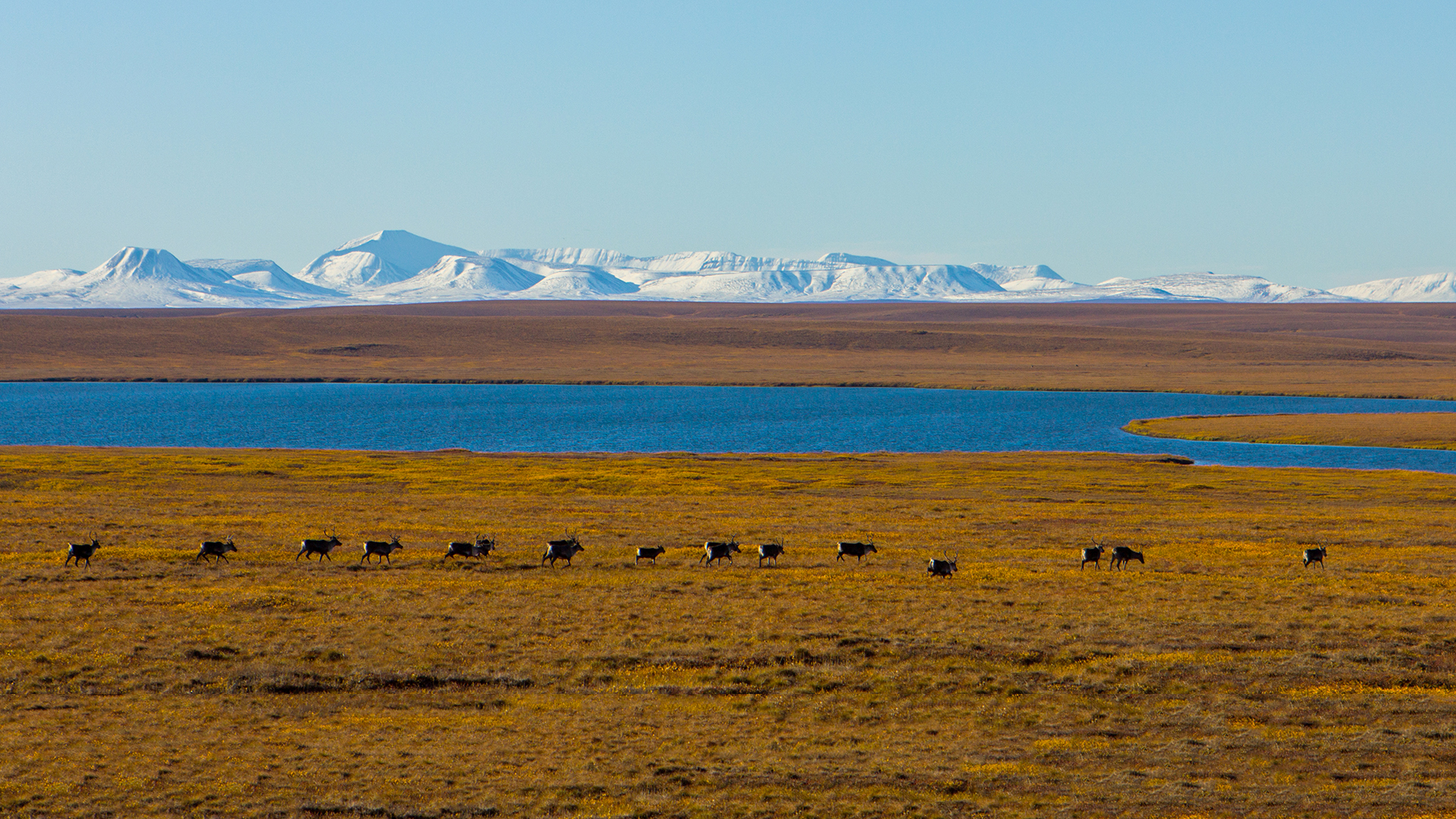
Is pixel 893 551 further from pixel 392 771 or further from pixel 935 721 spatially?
pixel 392 771

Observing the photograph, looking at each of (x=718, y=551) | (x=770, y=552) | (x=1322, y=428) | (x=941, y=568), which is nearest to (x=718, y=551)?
(x=718, y=551)

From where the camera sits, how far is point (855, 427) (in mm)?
105375

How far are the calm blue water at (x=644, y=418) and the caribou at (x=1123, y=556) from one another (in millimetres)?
48016

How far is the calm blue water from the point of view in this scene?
90.1 meters

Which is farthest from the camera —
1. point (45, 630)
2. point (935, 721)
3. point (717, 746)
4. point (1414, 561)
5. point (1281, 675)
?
point (1414, 561)

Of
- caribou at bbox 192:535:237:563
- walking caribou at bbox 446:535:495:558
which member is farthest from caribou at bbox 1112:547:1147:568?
caribou at bbox 192:535:237:563

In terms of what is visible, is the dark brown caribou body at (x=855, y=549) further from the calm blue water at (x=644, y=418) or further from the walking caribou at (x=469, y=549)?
the calm blue water at (x=644, y=418)

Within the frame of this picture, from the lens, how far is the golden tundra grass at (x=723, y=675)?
55.2 feet

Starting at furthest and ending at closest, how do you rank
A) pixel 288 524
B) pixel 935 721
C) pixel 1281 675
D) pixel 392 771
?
pixel 288 524
pixel 1281 675
pixel 935 721
pixel 392 771

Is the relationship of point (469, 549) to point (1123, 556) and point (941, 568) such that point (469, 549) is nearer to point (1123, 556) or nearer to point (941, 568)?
point (941, 568)

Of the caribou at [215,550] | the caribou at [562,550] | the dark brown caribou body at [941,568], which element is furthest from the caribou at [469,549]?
the dark brown caribou body at [941,568]

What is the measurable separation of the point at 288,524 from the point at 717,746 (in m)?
26.6

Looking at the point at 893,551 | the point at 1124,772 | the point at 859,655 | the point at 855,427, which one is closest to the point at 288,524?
the point at 893,551

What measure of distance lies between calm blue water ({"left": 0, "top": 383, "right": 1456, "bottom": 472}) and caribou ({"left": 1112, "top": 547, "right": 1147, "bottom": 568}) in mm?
48016
